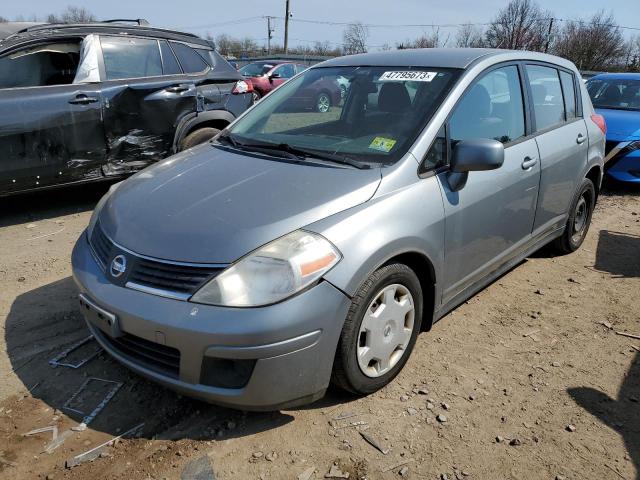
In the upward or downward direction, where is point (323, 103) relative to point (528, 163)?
upward

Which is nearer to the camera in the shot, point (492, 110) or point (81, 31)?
point (492, 110)

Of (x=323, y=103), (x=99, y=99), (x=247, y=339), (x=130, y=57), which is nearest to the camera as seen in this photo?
(x=247, y=339)

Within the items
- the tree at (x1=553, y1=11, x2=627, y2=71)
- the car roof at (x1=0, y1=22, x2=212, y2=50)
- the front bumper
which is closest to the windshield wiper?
the front bumper

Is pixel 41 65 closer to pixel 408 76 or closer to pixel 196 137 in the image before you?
pixel 196 137

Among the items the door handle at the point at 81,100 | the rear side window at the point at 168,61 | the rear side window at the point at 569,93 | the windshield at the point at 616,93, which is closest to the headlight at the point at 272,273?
the rear side window at the point at 569,93

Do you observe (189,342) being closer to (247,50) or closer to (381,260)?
(381,260)

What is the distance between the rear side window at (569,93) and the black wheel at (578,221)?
24.7 inches

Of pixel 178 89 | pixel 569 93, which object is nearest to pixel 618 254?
pixel 569 93

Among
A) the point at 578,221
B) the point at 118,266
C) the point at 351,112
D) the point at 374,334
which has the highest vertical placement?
the point at 351,112

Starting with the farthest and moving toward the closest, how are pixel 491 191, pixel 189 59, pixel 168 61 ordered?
pixel 189 59, pixel 168 61, pixel 491 191

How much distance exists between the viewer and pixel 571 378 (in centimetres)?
302

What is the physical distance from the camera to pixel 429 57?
3.50m

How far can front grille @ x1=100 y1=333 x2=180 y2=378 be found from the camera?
2346mm

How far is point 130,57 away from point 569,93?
14.6ft
